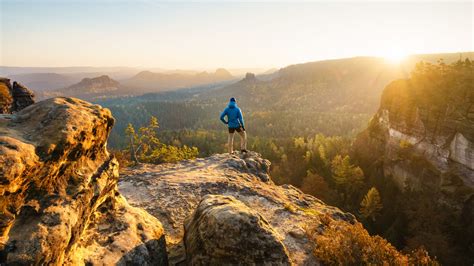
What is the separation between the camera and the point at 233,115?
19.5 metres

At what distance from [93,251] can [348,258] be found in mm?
8436

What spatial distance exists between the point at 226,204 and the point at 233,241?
1511mm

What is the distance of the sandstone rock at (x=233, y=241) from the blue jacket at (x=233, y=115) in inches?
427

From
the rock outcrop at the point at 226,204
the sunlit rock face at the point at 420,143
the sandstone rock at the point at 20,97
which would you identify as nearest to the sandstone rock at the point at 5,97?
the sandstone rock at the point at 20,97

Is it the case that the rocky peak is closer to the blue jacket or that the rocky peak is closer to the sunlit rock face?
the blue jacket

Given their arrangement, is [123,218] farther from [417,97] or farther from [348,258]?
[417,97]

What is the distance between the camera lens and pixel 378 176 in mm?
78250

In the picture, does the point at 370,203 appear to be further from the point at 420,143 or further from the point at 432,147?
the point at 420,143

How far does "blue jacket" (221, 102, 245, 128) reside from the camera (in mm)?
19375

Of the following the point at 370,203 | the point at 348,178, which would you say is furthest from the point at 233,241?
the point at 348,178

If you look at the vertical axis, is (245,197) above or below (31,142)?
below

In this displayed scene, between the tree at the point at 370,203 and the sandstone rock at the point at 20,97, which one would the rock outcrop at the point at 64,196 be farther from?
the tree at the point at 370,203

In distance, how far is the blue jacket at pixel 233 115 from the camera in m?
19.4

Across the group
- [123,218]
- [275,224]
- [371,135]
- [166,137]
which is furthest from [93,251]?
[166,137]
